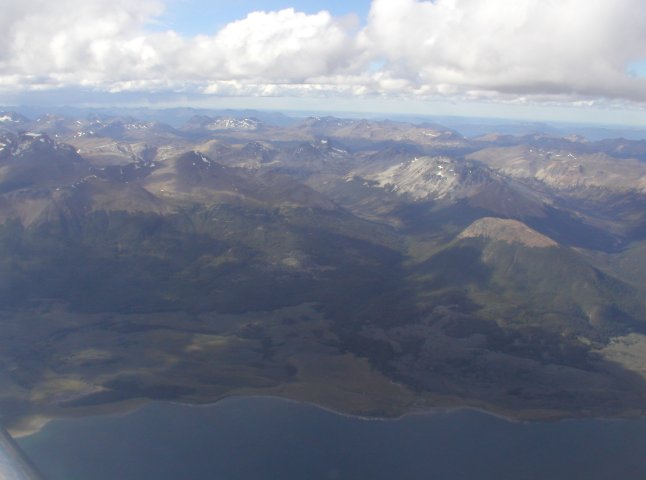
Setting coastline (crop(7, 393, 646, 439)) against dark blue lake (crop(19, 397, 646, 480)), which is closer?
dark blue lake (crop(19, 397, 646, 480))

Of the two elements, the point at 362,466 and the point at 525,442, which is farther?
the point at 525,442

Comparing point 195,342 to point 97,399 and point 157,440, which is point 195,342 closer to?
point 97,399

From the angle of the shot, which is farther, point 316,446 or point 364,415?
point 364,415

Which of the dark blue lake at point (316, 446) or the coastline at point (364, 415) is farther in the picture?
the coastline at point (364, 415)

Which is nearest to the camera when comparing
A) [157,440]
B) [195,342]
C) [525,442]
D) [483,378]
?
[157,440]

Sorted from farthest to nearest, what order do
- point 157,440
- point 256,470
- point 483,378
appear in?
point 483,378 < point 157,440 < point 256,470

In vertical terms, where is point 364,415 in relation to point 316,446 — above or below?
below

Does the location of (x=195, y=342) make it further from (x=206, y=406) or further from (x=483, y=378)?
(x=483, y=378)

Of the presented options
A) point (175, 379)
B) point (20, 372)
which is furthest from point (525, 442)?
point (20, 372)
